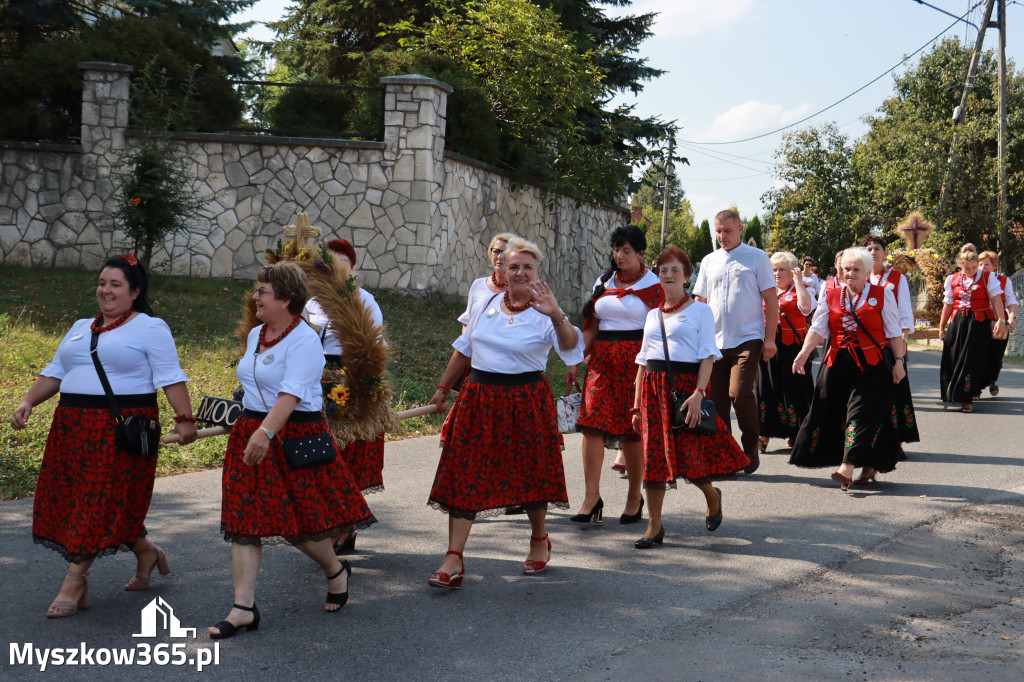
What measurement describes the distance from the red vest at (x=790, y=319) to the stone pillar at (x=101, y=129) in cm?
1035

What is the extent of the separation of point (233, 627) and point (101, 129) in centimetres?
1291

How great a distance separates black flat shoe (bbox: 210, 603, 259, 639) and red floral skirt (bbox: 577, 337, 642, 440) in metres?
2.68

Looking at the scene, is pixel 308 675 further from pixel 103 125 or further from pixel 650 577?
pixel 103 125

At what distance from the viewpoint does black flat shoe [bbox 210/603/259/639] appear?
4.35 meters

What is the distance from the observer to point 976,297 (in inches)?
A: 525

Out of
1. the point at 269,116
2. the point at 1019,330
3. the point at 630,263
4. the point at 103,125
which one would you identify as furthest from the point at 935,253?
the point at 630,263

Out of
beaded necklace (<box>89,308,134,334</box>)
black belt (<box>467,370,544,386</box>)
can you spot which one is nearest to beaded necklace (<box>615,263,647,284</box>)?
black belt (<box>467,370,544,386</box>)

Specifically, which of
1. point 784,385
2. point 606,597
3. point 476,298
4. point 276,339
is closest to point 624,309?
point 476,298

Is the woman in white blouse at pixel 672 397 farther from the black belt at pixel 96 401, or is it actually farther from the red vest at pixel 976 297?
the red vest at pixel 976 297

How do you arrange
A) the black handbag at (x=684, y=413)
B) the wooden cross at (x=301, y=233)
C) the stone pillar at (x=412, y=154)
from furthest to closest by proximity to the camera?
the stone pillar at (x=412, y=154) → the black handbag at (x=684, y=413) → the wooden cross at (x=301, y=233)

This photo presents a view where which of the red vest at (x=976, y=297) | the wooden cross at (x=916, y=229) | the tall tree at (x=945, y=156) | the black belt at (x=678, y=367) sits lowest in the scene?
the black belt at (x=678, y=367)

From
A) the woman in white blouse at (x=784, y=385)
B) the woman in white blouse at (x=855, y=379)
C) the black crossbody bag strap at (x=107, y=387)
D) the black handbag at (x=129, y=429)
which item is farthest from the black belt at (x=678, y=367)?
the woman in white blouse at (x=784, y=385)

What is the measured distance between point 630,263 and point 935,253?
76.4 feet

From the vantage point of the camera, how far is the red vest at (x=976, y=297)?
13.3 metres
